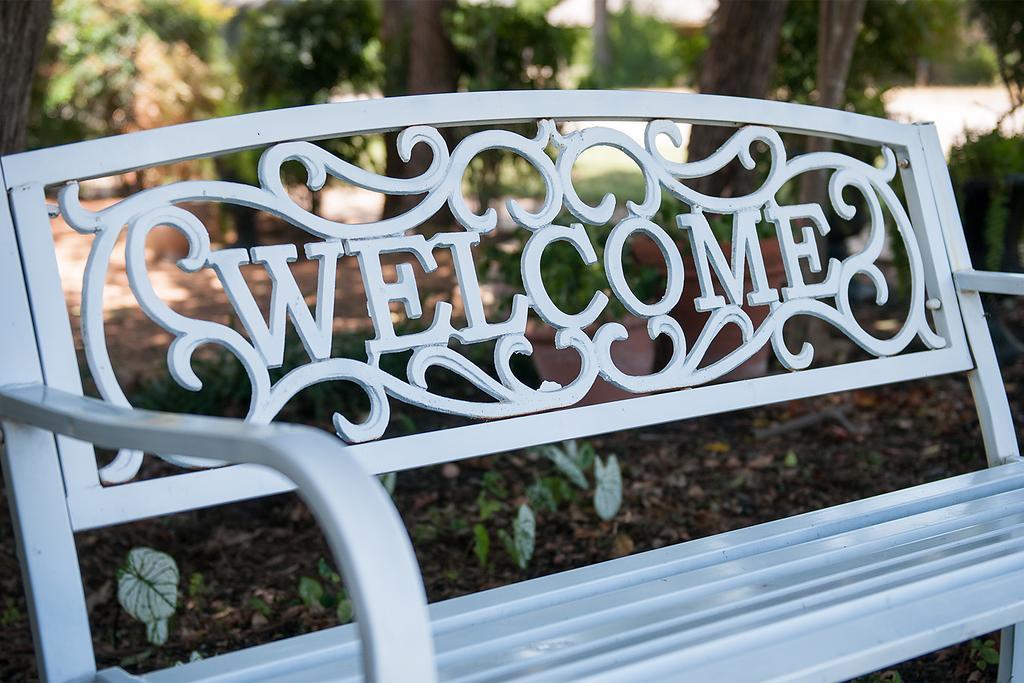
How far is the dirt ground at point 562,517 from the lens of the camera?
226 centimetres

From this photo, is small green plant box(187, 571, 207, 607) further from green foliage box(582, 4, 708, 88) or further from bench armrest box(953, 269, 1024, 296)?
green foliage box(582, 4, 708, 88)

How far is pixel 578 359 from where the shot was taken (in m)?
3.38

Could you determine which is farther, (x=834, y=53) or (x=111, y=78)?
(x=111, y=78)

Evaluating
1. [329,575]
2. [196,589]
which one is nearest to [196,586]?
[196,589]

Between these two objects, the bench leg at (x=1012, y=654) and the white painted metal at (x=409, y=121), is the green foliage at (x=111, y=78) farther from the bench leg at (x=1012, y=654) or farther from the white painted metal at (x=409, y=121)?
the bench leg at (x=1012, y=654)

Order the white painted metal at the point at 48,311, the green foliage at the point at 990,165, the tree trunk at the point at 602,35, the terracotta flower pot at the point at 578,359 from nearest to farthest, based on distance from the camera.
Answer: the white painted metal at the point at 48,311 < the terracotta flower pot at the point at 578,359 < the green foliage at the point at 990,165 < the tree trunk at the point at 602,35

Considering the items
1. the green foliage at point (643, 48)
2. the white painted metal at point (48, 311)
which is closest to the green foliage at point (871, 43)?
the white painted metal at point (48, 311)

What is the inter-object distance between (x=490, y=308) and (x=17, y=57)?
10.0ft

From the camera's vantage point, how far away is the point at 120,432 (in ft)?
3.48

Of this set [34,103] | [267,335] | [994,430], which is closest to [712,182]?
[994,430]

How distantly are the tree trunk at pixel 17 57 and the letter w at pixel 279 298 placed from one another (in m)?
1.08

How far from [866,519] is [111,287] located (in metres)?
5.83

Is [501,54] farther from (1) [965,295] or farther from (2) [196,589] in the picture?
(1) [965,295]

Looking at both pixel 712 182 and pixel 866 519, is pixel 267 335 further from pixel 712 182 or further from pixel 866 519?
pixel 712 182
